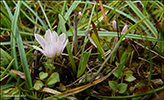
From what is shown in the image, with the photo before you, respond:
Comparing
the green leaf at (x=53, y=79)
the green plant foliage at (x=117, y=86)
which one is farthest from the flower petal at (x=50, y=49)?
the green plant foliage at (x=117, y=86)

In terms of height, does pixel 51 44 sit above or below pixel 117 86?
above

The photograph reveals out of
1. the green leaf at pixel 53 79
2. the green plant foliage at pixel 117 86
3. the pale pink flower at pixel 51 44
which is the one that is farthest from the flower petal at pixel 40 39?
the green plant foliage at pixel 117 86

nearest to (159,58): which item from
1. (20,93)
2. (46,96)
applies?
(46,96)

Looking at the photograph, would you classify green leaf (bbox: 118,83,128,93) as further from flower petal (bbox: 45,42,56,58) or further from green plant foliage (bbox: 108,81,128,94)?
flower petal (bbox: 45,42,56,58)

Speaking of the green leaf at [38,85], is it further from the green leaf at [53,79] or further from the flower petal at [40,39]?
the flower petal at [40,39]

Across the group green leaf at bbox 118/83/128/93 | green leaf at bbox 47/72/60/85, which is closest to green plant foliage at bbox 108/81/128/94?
green leaf at bbox 118/83/128/93

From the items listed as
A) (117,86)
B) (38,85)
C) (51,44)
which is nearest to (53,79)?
(38,85)

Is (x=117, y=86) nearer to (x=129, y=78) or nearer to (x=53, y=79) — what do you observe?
(x=129, y=78)

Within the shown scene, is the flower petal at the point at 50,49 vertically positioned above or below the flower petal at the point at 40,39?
below

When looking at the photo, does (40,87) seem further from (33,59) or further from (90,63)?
(90,63)

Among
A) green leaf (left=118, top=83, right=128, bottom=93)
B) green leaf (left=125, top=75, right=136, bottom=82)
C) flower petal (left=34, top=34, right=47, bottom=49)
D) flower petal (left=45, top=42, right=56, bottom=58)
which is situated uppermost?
flower petal (left=34, top=34, right=47, bottom=49)

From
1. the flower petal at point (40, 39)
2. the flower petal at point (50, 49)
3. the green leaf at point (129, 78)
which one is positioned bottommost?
the green leaf at point (129, 78)

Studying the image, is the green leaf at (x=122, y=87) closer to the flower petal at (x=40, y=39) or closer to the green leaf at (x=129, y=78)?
the green leaf at (x=129, y=78)
